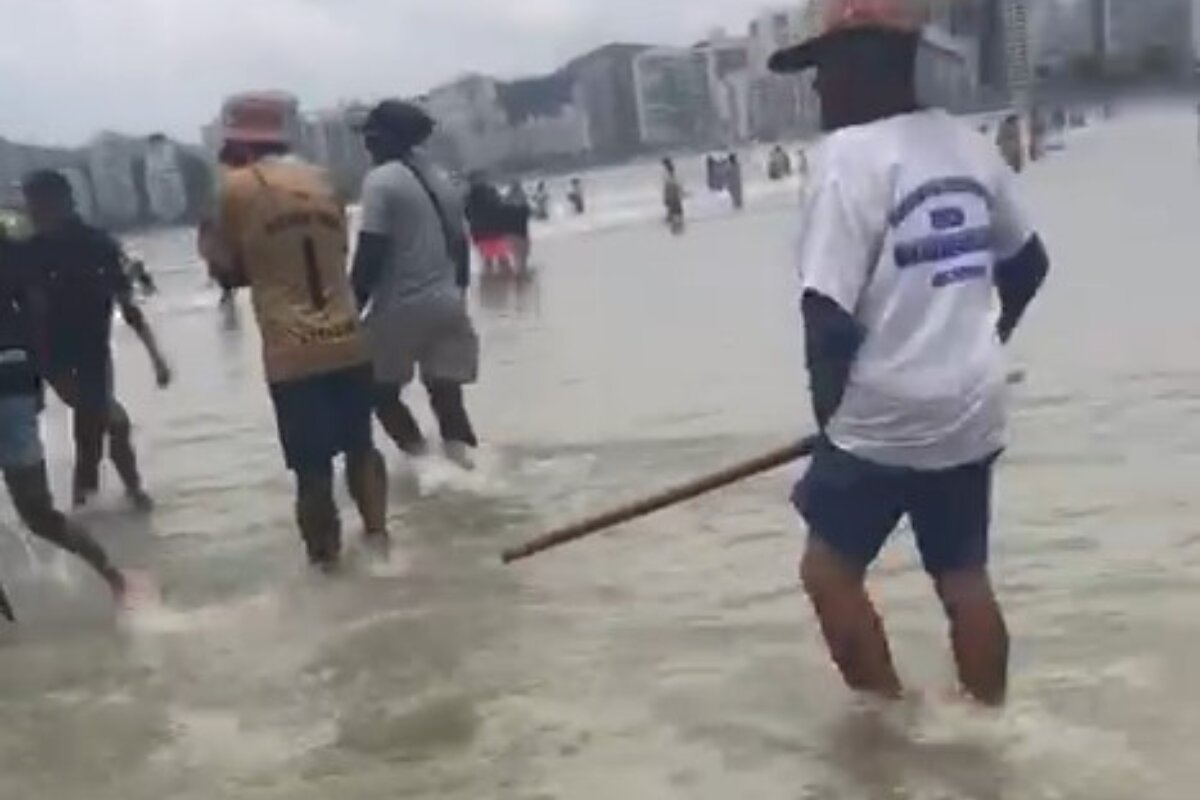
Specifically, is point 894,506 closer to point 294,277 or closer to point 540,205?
point 294,277

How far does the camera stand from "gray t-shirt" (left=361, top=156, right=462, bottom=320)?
7.47m

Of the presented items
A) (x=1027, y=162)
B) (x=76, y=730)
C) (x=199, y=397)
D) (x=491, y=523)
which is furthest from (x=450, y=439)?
(x=1027, y=162)

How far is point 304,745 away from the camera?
4816mm

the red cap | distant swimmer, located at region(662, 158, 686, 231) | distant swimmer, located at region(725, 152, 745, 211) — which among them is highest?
the red cap

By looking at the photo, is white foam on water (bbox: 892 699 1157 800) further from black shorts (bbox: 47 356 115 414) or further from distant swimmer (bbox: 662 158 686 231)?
distant swimmer (bbox: 662 158 686 231)


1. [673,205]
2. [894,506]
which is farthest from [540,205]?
[894,506]

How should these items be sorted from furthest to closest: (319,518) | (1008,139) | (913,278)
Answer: (1008,139) < (319,518) < (913,278)

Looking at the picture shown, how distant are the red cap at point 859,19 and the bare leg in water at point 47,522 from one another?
339cm

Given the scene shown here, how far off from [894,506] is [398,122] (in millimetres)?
3852

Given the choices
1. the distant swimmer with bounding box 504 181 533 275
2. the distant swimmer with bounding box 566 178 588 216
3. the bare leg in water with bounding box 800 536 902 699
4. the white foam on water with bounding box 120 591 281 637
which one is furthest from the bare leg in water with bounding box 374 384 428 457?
the distant swimmer with bounding box 566 178 588 216

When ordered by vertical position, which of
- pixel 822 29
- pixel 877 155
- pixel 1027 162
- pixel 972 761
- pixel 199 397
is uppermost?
pixel 822 29

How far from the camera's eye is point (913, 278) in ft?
13.0

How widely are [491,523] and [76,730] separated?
2.68 m

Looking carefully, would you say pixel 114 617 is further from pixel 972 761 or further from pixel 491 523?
pixel 972 761
